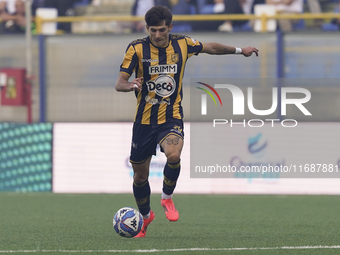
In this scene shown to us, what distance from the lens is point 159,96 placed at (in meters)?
6.28

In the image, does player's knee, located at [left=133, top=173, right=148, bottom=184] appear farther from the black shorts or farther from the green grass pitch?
the green grass pitch

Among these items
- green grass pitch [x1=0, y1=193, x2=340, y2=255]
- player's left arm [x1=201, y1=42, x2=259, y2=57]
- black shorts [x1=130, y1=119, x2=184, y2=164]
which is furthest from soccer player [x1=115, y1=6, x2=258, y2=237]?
green grass pitch [x1=0, y1=193, x2=340, y2=255]

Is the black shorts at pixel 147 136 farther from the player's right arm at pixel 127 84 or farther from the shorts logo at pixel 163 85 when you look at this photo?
the player's right arm at pixel 127 84

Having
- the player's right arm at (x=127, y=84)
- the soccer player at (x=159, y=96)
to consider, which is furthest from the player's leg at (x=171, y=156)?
the player's right arm at (x=127, y=84)

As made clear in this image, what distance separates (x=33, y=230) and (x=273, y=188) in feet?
17.3

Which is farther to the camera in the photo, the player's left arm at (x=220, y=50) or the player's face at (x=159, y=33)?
the player's left arm at (x=220, y=50)

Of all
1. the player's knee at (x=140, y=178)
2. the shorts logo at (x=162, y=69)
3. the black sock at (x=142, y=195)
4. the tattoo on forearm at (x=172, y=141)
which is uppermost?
the shorts logo at (x=162, y=69)

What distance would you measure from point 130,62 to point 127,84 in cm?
32

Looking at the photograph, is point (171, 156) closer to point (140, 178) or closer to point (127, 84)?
point (140, 178)

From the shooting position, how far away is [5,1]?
14734mm

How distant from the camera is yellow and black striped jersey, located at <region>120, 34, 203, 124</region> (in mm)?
6180

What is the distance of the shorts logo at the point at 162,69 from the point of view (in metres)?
6.20

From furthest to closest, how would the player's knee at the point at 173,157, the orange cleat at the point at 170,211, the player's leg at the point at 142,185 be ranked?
the player's leg at the point at 142,185 → the orange cleat at the point at 170,211 → the player's knee at the point at 173,157

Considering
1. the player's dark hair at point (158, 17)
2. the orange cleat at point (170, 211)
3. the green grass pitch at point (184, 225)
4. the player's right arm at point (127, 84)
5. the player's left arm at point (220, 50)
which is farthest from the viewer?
the player's left arm at point (220, 50)
